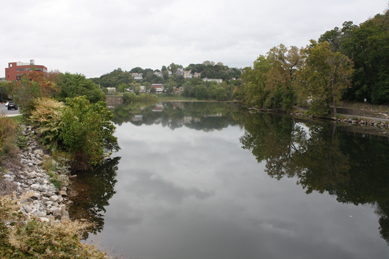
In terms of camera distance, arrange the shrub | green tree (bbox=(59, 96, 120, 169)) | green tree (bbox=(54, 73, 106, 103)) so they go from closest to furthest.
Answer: green tree (bbox=(59, 96, 120, 169)) < the shrub < green tree (bbox=(54, 73, 106, 103))

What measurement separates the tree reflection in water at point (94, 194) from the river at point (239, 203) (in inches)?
1.4

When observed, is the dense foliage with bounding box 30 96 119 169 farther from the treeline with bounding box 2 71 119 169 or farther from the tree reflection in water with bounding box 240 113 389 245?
the tree reflection in water with bounding box 240 113 389 245

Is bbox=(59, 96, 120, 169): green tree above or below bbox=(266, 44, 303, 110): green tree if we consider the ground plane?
below

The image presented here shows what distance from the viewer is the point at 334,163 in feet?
52.0

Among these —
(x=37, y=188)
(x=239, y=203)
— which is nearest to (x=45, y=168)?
(x=37, y=188)

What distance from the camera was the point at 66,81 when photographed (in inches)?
1155

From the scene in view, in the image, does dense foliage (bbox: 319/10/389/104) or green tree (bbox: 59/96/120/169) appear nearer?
green tree (bbox: 59/96/120/169)

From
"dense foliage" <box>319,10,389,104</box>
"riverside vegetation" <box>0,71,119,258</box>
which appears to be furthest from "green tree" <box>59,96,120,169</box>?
"dense foliage" <box>319,10,389,104</box>

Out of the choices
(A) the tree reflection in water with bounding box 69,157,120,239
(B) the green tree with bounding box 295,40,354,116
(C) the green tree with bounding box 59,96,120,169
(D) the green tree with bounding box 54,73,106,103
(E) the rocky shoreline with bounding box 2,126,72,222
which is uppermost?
(B) the green tree with bounding box 295,40,354,116

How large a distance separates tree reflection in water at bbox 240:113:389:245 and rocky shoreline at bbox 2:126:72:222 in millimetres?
9929

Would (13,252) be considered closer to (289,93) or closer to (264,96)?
(289,93)

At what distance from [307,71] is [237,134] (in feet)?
63.5

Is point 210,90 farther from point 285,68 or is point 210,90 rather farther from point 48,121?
point 48,121

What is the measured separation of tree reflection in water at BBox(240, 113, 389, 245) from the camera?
1143 cm
